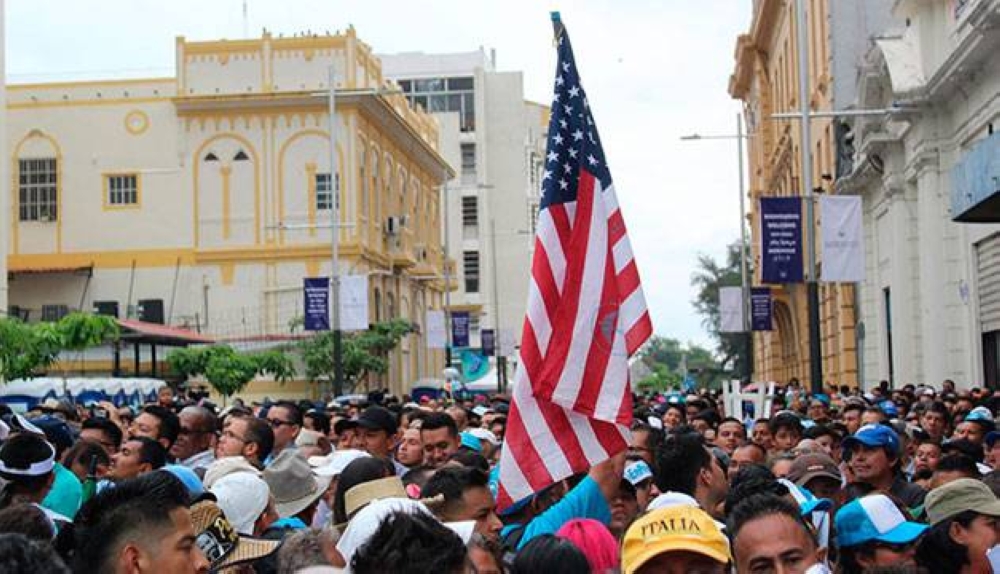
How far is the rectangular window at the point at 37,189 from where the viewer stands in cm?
6062

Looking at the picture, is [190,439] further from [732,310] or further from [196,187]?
[196,187]

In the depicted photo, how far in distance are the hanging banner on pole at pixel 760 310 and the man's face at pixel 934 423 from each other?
31623mm

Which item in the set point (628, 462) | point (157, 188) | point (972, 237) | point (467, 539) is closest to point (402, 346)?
point (157, 188)

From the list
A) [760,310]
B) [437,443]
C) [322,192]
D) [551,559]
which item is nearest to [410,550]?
[551,559]

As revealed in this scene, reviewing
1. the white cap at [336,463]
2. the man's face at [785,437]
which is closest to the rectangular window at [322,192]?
the man's face at [785,437]

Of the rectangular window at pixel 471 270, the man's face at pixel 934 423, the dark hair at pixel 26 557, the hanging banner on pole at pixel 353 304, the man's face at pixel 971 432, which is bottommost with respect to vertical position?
the man's face at pixel 934 423

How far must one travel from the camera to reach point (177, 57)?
195 feet

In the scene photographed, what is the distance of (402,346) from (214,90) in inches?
573

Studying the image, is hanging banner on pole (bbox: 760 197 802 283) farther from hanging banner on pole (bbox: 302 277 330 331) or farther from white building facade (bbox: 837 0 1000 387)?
hanging banner on pole (bbox: 302 277 330 331)

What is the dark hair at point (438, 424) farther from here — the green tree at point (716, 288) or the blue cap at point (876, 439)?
the green tree at point (716, 288)

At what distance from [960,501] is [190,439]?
6815mm

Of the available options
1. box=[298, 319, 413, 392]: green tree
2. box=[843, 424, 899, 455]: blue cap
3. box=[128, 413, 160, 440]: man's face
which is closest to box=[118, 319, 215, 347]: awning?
box=[298, 319, 413, 392]: green tree

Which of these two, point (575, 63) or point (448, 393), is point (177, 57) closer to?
point (448, 393)

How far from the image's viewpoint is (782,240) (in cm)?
2789
